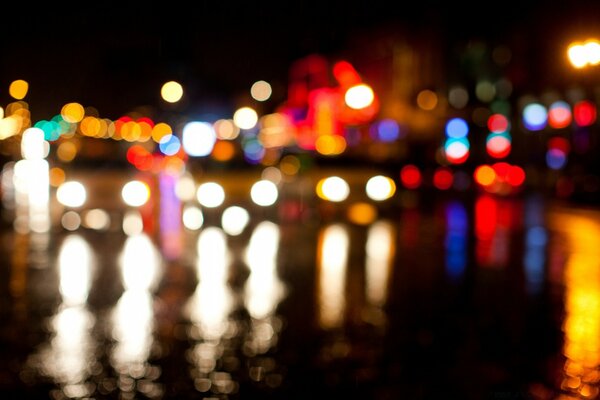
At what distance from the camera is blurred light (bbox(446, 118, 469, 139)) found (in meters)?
50.5

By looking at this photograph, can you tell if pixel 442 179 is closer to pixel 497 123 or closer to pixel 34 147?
pixel 497 123

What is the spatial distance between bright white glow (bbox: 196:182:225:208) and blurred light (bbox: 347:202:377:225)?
3.63 meters

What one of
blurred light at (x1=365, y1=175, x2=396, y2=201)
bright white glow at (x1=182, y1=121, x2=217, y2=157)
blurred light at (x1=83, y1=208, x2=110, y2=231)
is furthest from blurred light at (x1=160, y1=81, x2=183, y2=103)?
blurred light at (x1=83, y1=208, x2=110, y2=231)

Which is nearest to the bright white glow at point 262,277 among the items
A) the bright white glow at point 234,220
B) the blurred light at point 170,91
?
the bright white glow at point 234,220

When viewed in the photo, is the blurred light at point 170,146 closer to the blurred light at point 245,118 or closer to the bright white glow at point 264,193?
the bright white glow at point 264,193

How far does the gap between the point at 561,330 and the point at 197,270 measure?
5878 millimetres

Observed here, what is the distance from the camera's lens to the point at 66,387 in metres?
6.47

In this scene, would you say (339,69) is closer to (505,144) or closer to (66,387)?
(505,144)

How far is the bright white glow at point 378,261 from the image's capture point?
10.9 metres

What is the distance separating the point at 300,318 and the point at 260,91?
62.6 metres

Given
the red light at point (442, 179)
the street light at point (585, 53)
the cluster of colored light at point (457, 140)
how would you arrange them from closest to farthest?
the street light at point (585, 53) < the red light at point (442, 179) < the cluster of colored light at point (457, 140)

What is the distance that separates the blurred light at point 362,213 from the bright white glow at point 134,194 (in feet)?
18.7

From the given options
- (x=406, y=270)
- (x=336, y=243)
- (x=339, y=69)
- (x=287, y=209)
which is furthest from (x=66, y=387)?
(x=339, y=69)

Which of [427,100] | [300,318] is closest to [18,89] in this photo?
[427,100]
